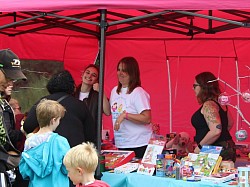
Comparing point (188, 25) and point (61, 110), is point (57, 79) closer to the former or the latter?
point (61, 110)

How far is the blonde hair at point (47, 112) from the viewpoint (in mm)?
4516

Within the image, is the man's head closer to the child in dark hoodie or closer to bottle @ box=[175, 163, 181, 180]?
the child in dark hoodie

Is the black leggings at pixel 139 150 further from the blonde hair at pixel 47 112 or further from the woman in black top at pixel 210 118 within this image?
the blonde hair at pixel 47 112

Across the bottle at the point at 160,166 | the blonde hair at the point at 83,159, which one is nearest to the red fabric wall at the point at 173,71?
the bottle at the point at 160,166

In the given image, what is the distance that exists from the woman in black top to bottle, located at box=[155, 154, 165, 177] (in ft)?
2.04

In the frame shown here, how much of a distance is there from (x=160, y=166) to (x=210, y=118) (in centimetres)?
78

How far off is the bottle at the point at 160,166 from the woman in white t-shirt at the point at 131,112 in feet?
2.23

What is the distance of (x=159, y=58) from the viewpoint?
9.26 meters

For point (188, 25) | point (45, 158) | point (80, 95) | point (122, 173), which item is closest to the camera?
point (45, 158)

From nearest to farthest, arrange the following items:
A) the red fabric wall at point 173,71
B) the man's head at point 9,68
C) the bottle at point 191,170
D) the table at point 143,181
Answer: the man's head at point 9,68 → the table at point 143,181 → the bottle at point 191,170 → the red fabric wall at point 173,71

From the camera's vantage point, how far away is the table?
4910 millimetres

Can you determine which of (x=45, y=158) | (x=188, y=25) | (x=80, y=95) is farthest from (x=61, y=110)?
(x=188, y=25)

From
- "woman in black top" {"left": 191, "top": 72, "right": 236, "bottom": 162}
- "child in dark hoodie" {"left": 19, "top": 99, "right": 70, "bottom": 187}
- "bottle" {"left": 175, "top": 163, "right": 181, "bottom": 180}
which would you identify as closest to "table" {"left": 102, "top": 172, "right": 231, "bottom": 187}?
"bottle" {"left": 175, "top": 163, "right": 181, "bottom": 180}

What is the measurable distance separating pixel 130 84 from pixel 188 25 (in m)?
1.77
